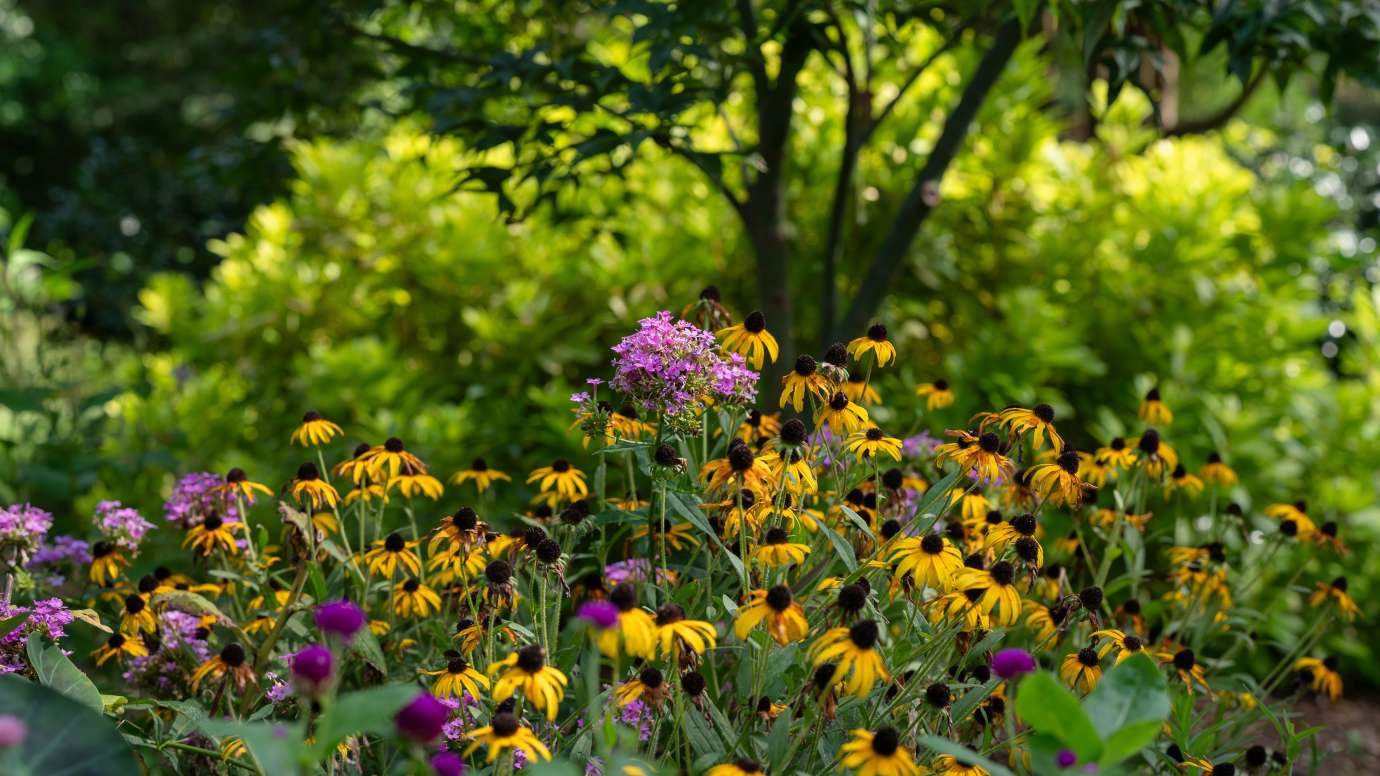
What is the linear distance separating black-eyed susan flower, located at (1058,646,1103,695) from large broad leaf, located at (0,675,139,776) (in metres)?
1.19

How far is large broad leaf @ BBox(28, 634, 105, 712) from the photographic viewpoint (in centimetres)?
145

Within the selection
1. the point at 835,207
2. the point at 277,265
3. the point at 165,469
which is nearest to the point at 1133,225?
the point at 835,207

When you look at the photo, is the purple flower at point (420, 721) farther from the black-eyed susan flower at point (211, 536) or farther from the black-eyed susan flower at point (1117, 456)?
the black-eyed susan flower at point (1117, 456)

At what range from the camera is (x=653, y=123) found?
234cm

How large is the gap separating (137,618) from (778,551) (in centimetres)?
101

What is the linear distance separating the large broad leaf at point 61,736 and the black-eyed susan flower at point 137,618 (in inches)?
20.3

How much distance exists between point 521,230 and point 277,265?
892 mm

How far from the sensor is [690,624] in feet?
4.31

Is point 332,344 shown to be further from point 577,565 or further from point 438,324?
point 577,565

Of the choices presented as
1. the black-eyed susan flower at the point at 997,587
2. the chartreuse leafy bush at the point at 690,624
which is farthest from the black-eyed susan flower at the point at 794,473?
the black-eyed susan flower at the point at 997,587

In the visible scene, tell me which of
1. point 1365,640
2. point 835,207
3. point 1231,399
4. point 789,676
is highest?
point 835,207

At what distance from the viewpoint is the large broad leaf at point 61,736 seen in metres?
1.20

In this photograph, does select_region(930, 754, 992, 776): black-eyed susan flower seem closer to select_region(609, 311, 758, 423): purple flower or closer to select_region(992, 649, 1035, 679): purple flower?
select_region(992, 649, 1035, 679): purple flower

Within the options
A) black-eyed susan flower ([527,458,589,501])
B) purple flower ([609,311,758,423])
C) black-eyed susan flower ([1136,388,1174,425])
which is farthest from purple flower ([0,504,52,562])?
black-eyed susan flower ([1136,388,1174,425])
